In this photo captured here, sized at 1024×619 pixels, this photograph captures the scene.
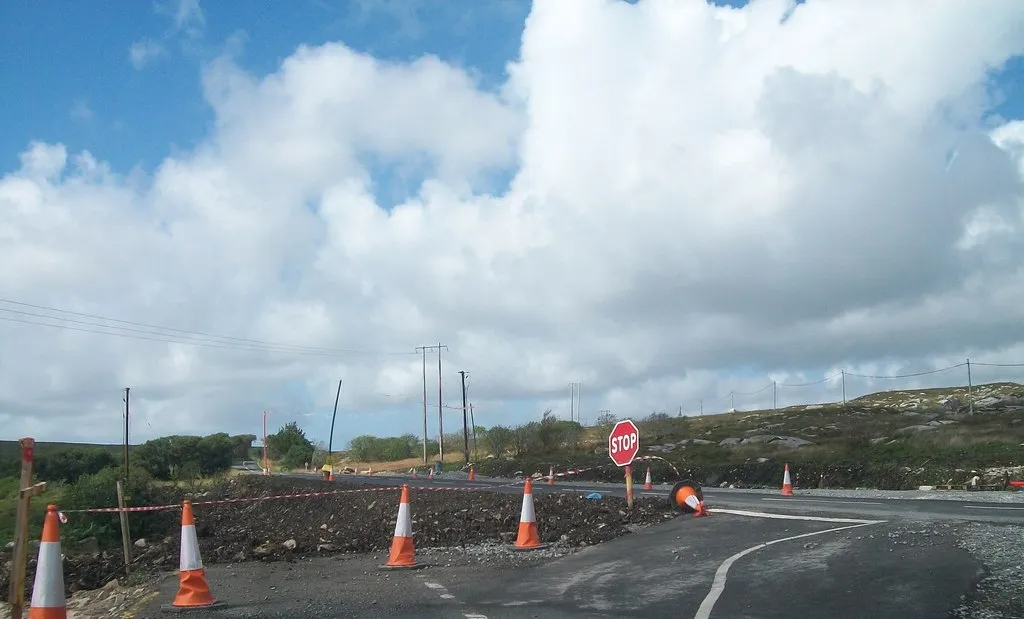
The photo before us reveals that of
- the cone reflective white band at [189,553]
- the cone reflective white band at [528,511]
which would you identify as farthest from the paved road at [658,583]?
the cone reflective white band at [528,511]

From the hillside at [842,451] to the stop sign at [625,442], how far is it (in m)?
19.4

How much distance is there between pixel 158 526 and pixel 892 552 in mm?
22539

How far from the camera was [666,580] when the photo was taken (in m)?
9.62

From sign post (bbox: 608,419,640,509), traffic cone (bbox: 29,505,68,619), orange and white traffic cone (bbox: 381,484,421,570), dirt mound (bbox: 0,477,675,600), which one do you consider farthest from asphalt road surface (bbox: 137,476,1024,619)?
sign post (bbox: 608,419,640,509)

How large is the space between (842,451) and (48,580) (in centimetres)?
4115

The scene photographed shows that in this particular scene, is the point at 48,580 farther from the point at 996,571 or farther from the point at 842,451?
the point at 842,451

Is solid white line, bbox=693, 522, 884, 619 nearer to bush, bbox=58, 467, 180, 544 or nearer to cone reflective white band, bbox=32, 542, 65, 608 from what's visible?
cone reflective white band, bbox=32, 542, 65, 608

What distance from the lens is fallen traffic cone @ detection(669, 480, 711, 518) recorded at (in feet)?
53.9

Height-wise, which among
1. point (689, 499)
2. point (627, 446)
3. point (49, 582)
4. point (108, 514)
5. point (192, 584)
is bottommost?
point (108, 514)

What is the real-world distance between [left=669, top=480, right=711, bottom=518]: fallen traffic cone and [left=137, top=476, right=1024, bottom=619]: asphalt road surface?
6.75 feet

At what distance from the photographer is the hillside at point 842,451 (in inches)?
1345

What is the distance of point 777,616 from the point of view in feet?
24.8

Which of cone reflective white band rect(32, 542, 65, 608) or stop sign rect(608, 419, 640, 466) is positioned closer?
cone reflective white band rect(32, 542, 65, 608)

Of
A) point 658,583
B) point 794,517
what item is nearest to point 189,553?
point 658,583
